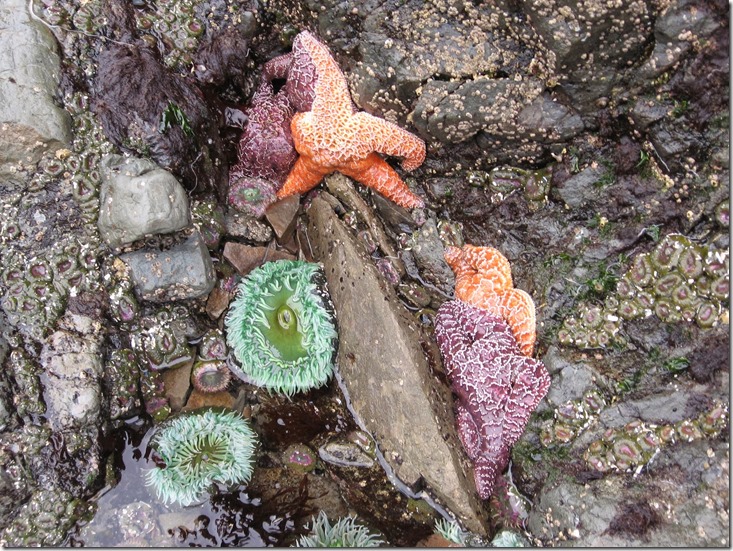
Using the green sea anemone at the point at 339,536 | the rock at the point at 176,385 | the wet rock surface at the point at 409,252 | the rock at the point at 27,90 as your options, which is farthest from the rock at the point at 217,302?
the green sea anemone at the point at 339,536

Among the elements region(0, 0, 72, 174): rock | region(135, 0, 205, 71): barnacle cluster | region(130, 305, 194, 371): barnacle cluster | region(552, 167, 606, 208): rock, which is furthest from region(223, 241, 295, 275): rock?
region(552, 167, 606, 208): rock

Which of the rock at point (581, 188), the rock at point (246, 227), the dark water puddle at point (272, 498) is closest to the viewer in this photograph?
the rock at point (581, 188)

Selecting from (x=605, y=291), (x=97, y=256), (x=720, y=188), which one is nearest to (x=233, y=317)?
(x=97, y=256)

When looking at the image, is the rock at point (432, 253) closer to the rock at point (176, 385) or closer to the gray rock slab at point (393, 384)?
the gray rock slab at point (393, 384)

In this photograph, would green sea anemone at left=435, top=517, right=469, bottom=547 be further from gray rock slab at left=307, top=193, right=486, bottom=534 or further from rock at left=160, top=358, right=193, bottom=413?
rock at left=160, top=358, right=193, bottom=413

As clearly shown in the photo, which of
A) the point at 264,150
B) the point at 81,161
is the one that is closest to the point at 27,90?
the point at 81,161
